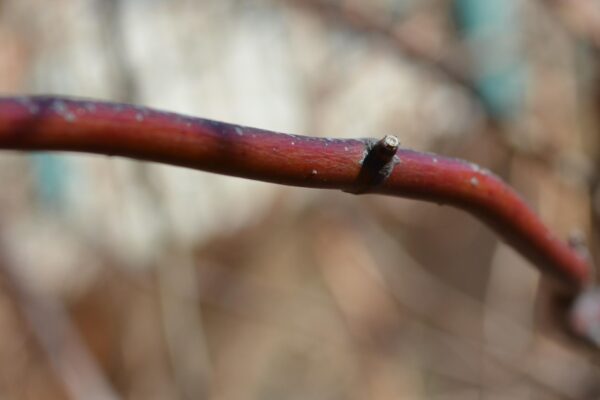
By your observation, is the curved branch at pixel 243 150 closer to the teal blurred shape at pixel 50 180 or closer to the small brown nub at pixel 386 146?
the small brown nub at pixel 386 146

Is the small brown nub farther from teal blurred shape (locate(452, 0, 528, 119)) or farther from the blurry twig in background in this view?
teal blurred shape (locate(452, 0, 528, 119))

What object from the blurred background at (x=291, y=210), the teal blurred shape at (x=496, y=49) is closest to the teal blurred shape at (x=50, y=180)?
the blurred background at (x=291, y=210)

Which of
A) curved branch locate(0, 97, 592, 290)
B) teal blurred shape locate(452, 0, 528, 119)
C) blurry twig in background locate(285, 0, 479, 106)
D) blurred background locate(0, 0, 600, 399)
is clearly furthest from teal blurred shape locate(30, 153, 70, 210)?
curved branch locate(0, 97, 592, 290)

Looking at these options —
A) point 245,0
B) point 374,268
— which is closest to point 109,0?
point 245,0

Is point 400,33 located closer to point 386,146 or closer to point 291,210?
point 291,210

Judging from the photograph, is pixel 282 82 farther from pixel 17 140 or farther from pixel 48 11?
pixel 17 140

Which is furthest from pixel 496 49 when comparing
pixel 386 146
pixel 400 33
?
pixel 386 146

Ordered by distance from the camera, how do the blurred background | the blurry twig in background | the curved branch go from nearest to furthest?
the curved branch → the blurry twig in background → the blurred background
